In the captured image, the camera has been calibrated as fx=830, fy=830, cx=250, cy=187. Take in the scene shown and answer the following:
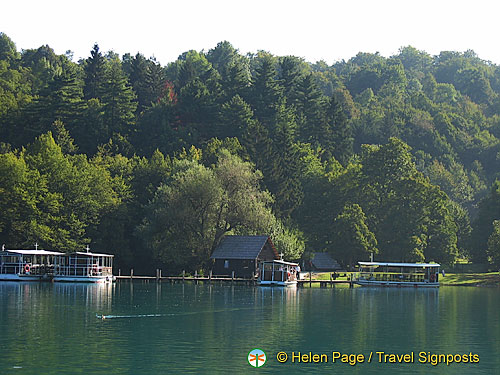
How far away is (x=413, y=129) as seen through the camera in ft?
625

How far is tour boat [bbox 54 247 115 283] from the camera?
94.5 m

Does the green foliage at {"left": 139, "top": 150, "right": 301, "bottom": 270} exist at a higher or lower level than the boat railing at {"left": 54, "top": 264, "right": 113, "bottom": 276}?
higher

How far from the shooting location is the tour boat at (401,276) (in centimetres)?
10306

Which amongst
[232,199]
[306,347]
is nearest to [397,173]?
[232,199]

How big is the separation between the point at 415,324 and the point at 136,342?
70.4 ft

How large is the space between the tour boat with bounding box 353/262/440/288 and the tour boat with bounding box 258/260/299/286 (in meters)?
9.80

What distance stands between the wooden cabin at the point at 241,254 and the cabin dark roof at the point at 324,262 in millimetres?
14520

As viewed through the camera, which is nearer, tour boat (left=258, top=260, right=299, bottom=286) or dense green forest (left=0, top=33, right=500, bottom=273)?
tour boat (left=258, top=260, right=299, bottom=286)

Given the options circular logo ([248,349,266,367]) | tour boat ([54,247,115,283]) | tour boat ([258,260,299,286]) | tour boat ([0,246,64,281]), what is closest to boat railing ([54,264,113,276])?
tour boat ([54,247,115,283])

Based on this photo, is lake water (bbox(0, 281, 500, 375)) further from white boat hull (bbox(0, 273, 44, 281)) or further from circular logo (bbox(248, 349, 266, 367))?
white boat hull (bbox(0, 273, 44, 281))

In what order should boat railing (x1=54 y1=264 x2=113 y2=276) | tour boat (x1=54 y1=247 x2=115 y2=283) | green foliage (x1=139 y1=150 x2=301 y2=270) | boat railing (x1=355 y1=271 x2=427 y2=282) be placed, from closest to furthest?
tour boat (x1=54 y1=247 x2=115 y2=283) < boat railing (x1=54 y1=264 x2=113 y2=276) < green foliage (x1=139 y1=150 x2=301 y2=270) < boat railing (x1=355 y1=271 x2=427 y2=282)

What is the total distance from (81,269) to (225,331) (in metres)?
51.0

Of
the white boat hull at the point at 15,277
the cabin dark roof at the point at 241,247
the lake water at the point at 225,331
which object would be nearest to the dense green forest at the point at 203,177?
Result: the cabin dark roof at the point at 241,247

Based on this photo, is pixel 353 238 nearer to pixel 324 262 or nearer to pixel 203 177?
pixel 324 262
